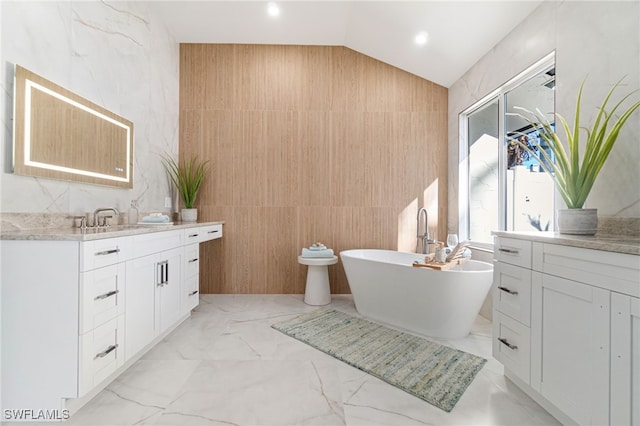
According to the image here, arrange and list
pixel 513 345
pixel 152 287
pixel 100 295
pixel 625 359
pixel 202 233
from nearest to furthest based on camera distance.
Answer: pixel 625 359 < pixel 100 295 < pixel 513 345 < pixel 152 287 < pixel 202 233

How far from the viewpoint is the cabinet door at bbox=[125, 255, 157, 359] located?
1656mm

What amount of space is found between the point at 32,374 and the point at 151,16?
3025 mm

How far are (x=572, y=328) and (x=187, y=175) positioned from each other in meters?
3.43

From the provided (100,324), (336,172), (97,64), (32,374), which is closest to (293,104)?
(336,172)

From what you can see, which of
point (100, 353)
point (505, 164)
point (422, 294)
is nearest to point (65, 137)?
point (100, 353)

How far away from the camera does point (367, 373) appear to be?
1.76 meters

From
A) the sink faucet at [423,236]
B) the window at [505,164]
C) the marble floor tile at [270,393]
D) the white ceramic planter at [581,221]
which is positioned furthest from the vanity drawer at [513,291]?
the sink faucet at [423,236]

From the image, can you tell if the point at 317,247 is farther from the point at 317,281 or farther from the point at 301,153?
the point at 301,153

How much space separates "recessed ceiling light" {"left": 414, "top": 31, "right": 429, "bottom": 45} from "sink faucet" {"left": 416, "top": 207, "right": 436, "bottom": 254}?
169 cm

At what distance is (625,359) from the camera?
102cm

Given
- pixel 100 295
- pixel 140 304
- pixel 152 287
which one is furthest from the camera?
pixel 152 287

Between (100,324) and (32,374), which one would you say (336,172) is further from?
(32,374)

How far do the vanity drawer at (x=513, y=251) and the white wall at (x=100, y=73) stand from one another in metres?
2.68

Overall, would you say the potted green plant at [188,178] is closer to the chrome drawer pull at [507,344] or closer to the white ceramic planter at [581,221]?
the chrome drawer pull at [507,344]
